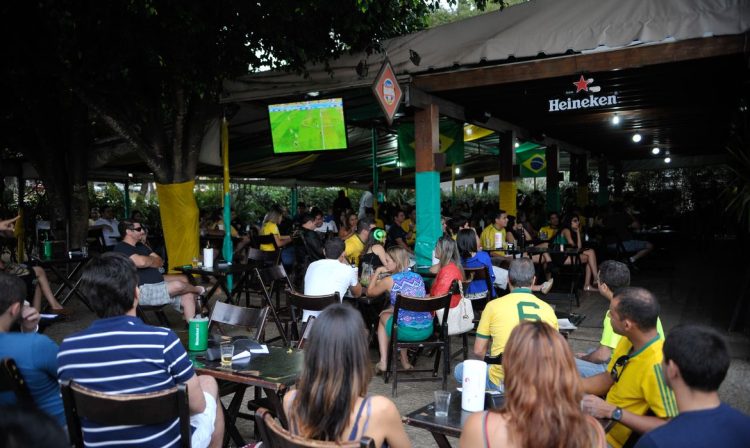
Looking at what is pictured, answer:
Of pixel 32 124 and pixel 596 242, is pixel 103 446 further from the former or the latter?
pixel 596 242

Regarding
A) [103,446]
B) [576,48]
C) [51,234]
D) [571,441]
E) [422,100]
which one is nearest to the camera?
[571,441]

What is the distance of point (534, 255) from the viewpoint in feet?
29.8

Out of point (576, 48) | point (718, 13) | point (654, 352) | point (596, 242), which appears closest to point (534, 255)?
point (596, 242)

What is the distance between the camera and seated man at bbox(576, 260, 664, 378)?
10.4 feet

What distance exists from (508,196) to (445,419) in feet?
30.3

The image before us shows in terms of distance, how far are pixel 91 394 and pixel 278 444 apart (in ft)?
2.60

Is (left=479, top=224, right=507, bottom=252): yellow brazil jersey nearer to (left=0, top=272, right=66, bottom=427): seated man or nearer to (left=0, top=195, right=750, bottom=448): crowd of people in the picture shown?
(left=0, top=195, right=750, bottom=448): crowd of people

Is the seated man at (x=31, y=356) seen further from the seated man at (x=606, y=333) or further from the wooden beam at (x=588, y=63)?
the wooden beam at (x=588, y=63)

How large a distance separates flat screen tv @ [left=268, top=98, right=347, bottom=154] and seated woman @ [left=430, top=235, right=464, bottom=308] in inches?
118

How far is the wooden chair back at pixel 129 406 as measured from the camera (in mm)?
2158

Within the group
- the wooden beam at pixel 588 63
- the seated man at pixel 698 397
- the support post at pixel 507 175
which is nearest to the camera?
the seated man at pixel 698 397

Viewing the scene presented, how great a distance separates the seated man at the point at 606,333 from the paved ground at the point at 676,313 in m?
0.95

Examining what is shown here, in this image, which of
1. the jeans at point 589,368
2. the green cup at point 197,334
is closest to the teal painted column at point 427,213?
the jeans at point 589,368

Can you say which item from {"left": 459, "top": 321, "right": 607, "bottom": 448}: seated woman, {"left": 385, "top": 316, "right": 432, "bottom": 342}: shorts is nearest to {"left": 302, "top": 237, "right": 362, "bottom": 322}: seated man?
{"left": 385, "top": 316, "right": 432, "bottom": 342}: shorts
